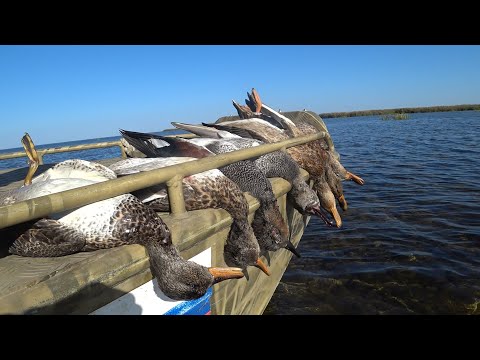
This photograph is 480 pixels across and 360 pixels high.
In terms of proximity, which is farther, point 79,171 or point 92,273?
point 79,171

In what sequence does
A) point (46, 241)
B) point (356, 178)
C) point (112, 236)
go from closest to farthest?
point (46, 241), point (112, 236), point (356, 178)

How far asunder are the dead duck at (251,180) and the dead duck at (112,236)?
122cm

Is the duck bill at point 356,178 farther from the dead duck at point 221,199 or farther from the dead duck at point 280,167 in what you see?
the dead duck at point 221,199

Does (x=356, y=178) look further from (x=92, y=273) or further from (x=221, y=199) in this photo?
(x=92, y=273)

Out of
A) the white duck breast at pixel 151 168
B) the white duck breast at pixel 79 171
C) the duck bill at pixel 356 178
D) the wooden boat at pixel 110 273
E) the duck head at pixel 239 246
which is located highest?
the white duck breast at pixel 79 171

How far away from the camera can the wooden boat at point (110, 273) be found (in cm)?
152

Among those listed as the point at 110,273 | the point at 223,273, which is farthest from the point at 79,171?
the point at 223,273

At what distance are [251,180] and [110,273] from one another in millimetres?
2209

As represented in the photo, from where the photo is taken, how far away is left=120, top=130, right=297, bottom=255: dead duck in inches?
142

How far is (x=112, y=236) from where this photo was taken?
6.96 ft

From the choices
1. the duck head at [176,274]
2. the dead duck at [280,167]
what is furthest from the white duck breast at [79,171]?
the dead duck at [280,167]

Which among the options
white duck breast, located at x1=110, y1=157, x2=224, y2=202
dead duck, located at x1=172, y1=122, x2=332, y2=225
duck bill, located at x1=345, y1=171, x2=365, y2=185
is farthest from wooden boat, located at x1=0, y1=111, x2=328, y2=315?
duck bill, located at x1=345, y1=171, x2=365, y2=185

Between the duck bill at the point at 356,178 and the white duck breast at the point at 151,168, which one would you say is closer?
the white duck breast at the point at 151,168

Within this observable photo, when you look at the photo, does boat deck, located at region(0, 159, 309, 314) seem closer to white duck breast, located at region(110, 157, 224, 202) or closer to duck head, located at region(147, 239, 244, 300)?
duck head, located at region(147, 239, 244, 300)
